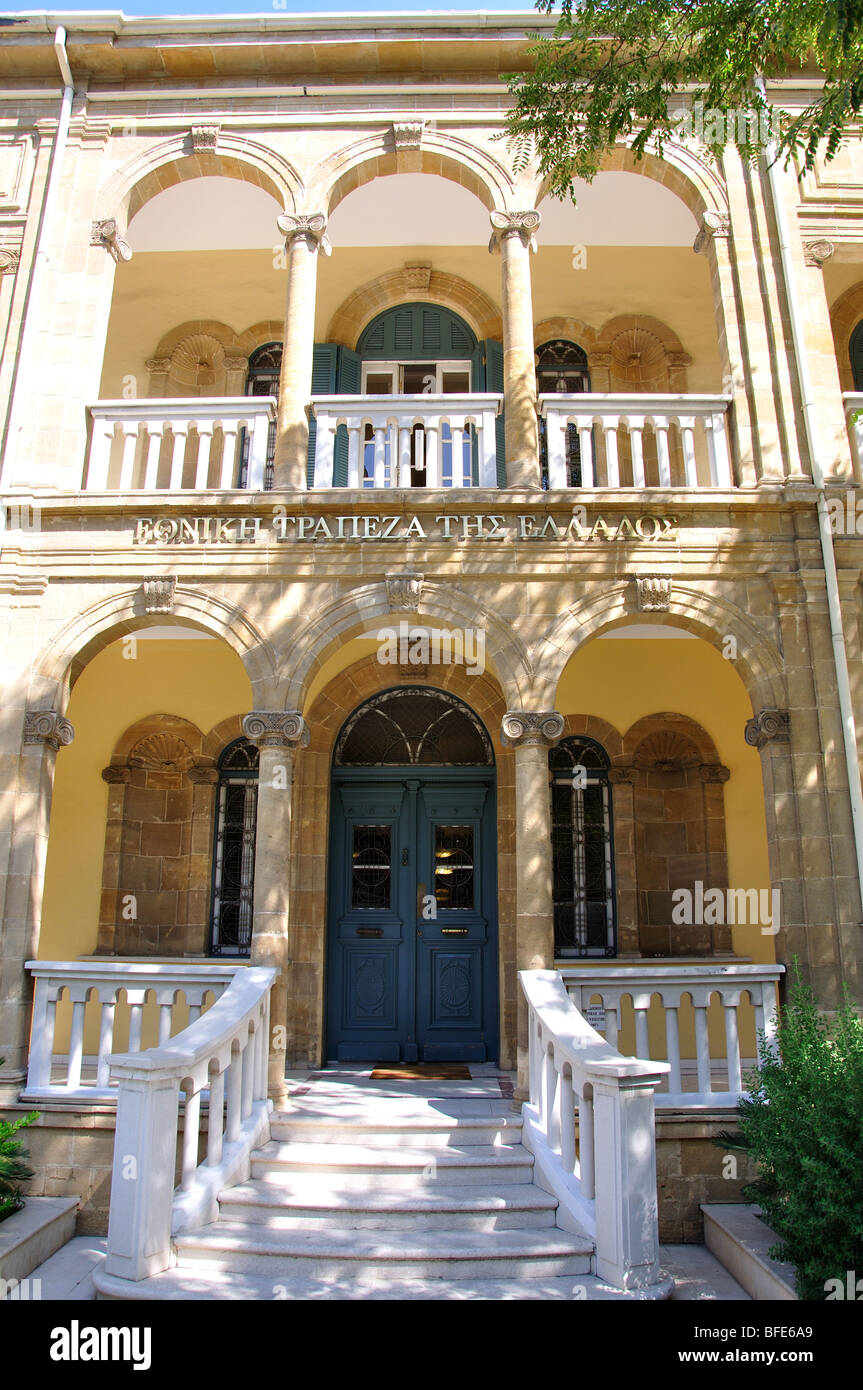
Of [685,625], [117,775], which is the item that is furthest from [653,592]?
[117,775]

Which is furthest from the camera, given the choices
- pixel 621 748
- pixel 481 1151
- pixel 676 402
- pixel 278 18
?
pixel 621 748

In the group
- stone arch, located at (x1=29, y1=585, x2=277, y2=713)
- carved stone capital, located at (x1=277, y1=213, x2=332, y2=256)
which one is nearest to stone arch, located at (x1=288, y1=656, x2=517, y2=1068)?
stone arch, located at (x1=29, y1=585, x2=277, y2=713)

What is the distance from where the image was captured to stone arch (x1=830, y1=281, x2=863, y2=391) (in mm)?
10234

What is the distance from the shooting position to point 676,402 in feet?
28.0

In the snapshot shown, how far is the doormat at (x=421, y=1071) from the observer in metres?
8.33

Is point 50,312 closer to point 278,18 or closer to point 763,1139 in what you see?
point 278,18

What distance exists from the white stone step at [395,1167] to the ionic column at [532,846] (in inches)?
32.8

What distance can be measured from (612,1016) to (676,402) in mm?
5155

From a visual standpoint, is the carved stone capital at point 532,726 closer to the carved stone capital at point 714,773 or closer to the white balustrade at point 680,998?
the white balustrade at point 680,998

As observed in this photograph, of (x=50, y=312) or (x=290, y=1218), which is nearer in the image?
(x=290, y=1218)

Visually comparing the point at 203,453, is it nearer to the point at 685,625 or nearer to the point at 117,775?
the point at 117,775

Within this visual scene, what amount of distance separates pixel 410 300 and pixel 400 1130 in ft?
28.3

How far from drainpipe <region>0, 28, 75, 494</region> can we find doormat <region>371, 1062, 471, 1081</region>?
576 cm
